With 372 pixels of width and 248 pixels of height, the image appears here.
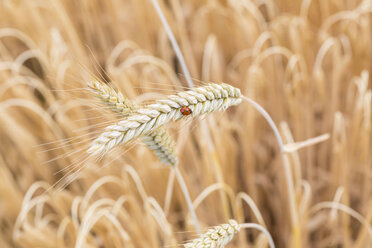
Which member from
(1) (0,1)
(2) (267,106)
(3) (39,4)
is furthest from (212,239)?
(1) (0,1)

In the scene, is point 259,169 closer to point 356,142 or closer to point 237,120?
point 237,120

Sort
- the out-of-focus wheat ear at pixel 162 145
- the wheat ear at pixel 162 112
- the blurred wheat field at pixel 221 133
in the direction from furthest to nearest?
the blurred wheat field at pixel 221 133, the out-of-focus wheat ear at pixel 162 145, the wheat ear at pixel 162 112

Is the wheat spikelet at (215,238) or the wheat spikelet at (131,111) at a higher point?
the wheat spikelet at (131,111)

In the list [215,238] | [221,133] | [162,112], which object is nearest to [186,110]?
[162,112]

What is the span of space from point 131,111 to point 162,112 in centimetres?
6

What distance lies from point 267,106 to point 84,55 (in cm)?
69

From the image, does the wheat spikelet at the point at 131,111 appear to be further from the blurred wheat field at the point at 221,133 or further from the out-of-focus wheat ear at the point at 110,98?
the blurred wheat field at the point at 221,133

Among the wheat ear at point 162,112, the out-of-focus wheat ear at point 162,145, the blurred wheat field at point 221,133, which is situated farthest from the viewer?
the blurred wheat field at point 221,133

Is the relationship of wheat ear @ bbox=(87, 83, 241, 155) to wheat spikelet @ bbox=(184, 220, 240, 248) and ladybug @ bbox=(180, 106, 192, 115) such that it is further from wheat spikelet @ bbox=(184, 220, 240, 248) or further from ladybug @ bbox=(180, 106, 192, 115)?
wheat spikelet @ bbox=(184, 220, 240, 248)

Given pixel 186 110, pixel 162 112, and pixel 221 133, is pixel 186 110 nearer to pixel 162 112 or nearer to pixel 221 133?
pixel 162 112

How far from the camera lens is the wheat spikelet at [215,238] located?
45cm

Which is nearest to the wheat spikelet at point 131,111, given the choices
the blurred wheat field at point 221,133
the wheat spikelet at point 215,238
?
the wheat spikelet at point 215,238

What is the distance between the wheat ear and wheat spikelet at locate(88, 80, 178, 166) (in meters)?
0.02

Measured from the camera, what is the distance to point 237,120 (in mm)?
1185
